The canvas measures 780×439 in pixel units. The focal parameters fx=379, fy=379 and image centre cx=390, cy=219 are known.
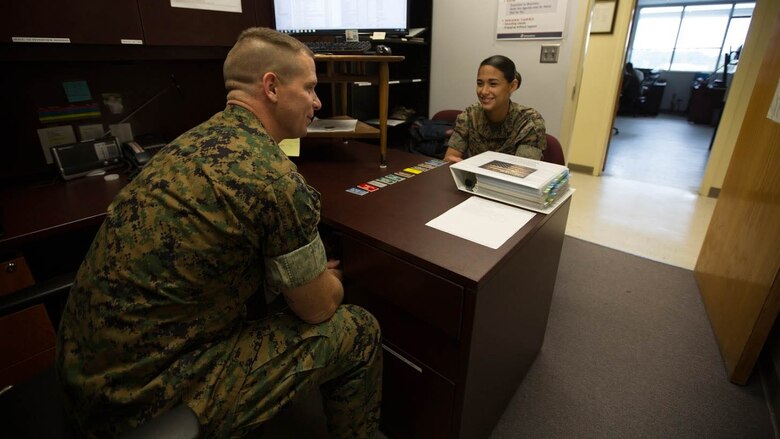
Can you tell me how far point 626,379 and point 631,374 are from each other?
0.04m

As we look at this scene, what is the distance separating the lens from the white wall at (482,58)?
7.64 ft

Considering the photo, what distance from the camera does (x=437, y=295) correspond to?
35.0 inches

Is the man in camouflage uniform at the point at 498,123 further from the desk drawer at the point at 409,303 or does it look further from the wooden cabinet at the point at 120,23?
the wooden cabinet at the point at 120,23

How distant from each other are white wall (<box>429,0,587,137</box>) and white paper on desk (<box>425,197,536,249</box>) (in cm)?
159

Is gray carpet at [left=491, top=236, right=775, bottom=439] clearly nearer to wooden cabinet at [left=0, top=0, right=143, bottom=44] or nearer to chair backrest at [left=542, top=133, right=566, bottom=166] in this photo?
chair backrest at [left=542, top=133, right=566, bottom=166]

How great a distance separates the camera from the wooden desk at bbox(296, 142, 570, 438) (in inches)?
35.0

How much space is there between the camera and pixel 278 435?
4.32 ft

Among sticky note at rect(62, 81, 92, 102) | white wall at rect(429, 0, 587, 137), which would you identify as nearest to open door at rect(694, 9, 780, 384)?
white wall at rect(429, 0, 587, 137)

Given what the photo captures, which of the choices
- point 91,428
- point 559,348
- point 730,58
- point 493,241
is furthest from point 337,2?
point 730,58

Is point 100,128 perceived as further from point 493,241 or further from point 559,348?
point 559,348

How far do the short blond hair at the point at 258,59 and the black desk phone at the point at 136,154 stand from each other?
83 centimetres

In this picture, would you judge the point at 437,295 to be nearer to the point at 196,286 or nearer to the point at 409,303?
the point at 409,303

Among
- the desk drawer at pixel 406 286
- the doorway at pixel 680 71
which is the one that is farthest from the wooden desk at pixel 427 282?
the doorway at pixel 680 71

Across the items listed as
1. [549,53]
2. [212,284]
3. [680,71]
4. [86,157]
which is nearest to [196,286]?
[212,284]
